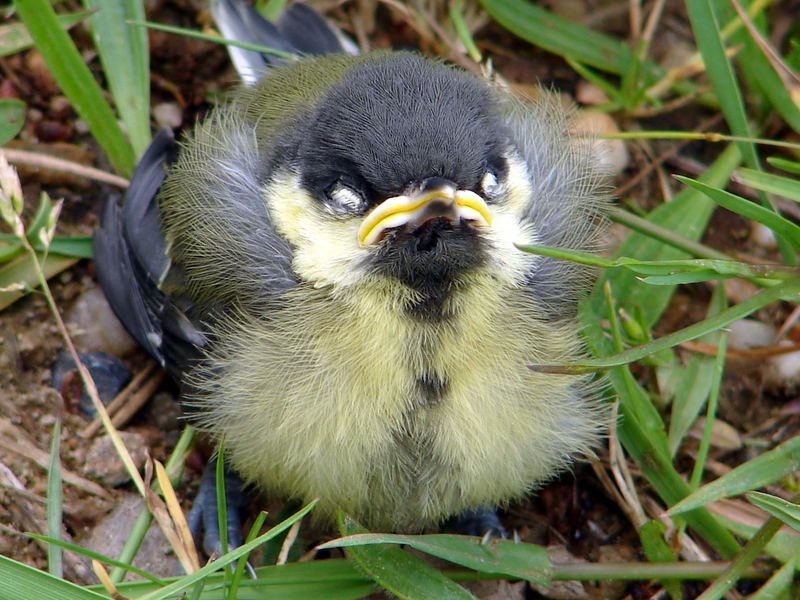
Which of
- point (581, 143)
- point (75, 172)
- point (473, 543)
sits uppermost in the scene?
point (75, 172)

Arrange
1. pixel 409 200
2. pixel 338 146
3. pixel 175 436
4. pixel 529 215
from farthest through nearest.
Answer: pixel 175 436
pixel 529 215
pixel 338 146
pixel 409 200

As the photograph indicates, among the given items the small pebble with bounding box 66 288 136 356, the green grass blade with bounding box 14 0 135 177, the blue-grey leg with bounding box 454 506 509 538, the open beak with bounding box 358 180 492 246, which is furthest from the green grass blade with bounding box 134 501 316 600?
the green grass blade with bounding box 14 0 135 177

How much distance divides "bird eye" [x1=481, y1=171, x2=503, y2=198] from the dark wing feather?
3.31 ft

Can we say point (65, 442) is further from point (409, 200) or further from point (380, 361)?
point (409, 200)

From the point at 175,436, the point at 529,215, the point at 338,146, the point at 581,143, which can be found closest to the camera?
the point at 338,146

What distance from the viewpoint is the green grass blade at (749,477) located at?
2.45 meters

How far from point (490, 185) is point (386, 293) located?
392 millimetres

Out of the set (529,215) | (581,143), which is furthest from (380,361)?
(581,143)

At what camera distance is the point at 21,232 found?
279 cm

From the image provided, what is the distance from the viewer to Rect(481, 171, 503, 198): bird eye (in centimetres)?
241

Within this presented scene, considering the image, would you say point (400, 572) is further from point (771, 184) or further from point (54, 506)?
point (771, 184)

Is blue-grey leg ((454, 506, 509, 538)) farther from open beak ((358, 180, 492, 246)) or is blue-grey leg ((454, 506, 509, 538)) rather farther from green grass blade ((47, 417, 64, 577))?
green grass blade ((47, 417, 64, 577))

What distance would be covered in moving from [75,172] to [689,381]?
222 cm

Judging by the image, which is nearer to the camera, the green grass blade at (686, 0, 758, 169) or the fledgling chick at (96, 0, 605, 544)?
the fledgling chick at (96, 0, 605, 544)
